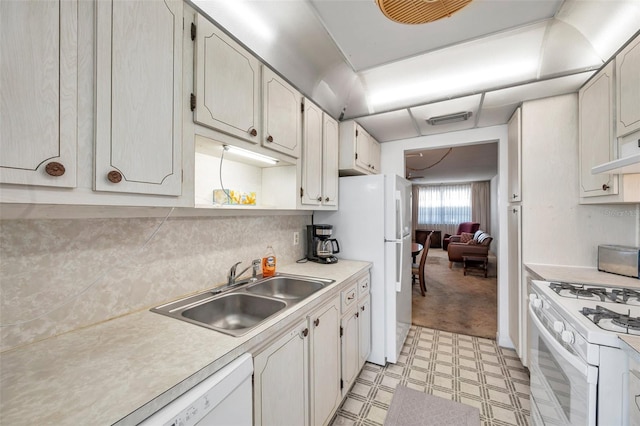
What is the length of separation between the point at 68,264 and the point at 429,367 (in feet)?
8.52

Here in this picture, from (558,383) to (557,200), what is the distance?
4.92 ft

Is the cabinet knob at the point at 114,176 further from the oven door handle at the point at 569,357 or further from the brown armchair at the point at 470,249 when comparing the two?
the brown armchair at the point at 470,249

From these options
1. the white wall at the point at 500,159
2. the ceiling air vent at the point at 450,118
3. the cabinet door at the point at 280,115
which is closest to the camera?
the cabinet door at the point at 280,115

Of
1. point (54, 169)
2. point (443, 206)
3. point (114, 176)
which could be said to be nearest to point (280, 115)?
point (114, 176)

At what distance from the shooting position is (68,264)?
0.96 meters

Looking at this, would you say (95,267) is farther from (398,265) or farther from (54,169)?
(398,265)

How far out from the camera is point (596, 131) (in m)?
1.70

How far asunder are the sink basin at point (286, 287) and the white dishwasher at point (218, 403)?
74 centimetres

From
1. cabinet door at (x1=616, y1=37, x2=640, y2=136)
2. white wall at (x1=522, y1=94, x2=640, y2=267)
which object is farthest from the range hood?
white wall at (x1=522, y1=94, x2=640, y2=267)

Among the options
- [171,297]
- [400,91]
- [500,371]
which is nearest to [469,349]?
[500,371]

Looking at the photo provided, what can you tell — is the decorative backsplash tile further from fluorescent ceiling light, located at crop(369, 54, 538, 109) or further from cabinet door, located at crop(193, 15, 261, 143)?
fluorescent ceiling light, located at crop(369, 54, 538, 109)

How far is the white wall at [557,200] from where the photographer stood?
192 cm

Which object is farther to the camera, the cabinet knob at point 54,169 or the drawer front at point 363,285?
the drawer front at point 363,285

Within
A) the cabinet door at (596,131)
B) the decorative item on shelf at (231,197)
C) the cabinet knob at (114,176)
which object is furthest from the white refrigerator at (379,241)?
the cabinet knob at (114,176)
